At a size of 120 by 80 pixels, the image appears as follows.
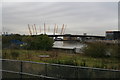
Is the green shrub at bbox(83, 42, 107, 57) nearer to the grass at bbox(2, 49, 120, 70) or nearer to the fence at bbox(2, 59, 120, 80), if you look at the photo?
the grass at bbox(2, 49, 120, 70)

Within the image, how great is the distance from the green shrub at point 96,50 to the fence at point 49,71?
5.51 m

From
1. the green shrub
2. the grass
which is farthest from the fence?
the green shrub

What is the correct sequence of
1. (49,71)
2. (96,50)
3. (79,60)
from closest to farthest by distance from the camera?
(49,71), (79,60), (96,50)

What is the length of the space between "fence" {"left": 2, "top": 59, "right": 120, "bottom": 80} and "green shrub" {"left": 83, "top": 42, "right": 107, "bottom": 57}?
18.1 ft

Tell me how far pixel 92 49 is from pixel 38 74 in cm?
590

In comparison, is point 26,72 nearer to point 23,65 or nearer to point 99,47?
point 23,65

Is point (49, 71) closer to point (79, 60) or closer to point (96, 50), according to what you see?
point (79, 60)

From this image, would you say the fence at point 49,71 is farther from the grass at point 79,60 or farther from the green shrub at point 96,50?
the green shrub at point 96,50

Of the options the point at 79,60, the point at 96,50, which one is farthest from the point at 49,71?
the point at 96,50

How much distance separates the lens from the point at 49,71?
273 centimetres

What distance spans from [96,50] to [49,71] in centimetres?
583

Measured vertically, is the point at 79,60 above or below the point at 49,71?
below

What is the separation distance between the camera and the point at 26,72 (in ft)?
9.59

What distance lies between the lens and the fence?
2352 mm
